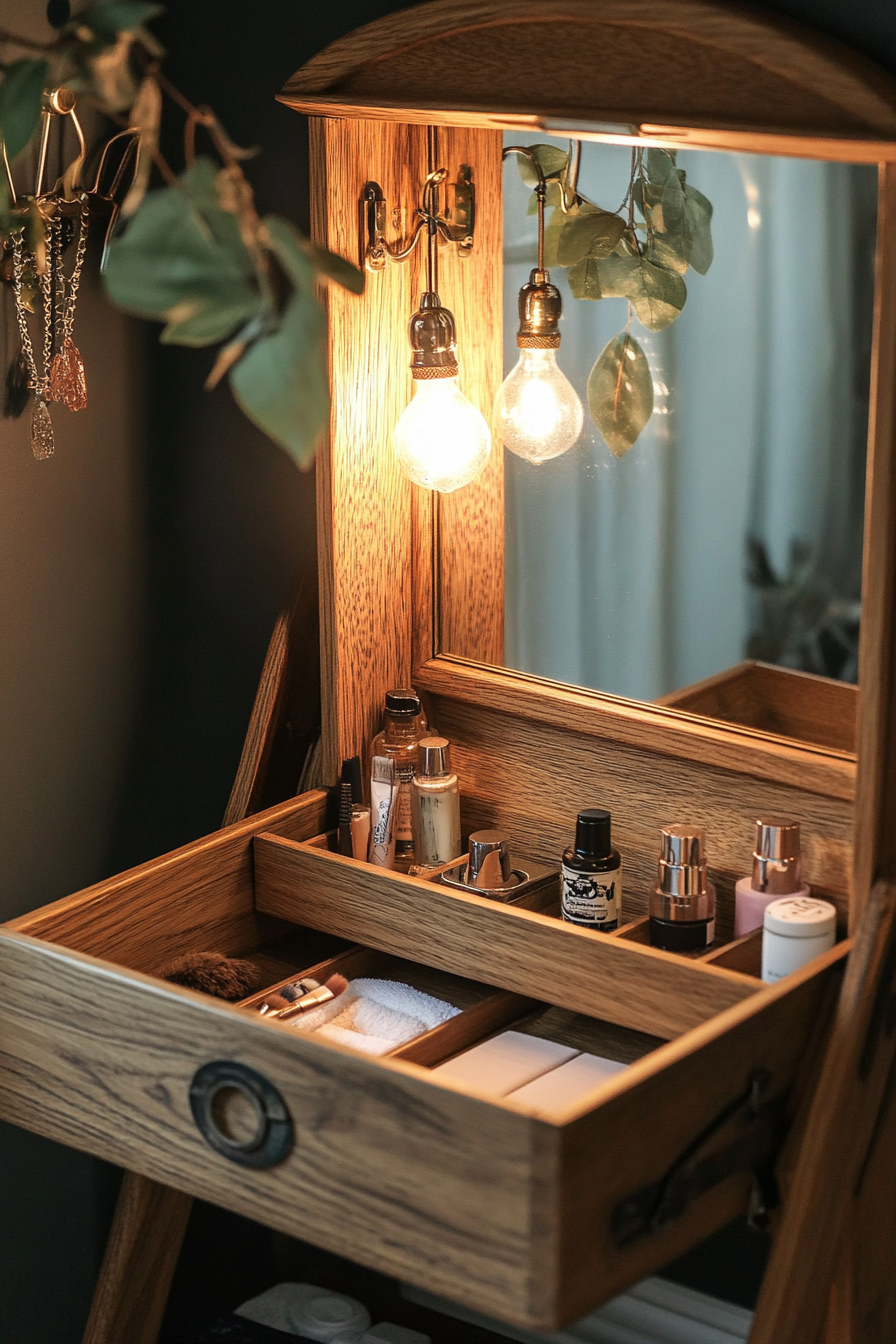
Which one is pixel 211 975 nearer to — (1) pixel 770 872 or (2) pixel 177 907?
(2) pixel 177 907

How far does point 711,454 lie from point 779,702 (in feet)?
0.66

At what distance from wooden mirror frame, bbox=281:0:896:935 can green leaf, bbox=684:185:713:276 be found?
0.10 m

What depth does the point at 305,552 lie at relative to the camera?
1.63 metres

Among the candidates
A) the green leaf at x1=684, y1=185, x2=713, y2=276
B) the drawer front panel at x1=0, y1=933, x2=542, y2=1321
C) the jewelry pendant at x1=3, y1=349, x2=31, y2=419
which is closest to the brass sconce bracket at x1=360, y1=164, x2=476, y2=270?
the green leaf at x1=684, y1=185, x2=713, y2=276

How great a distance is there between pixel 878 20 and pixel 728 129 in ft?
0.43

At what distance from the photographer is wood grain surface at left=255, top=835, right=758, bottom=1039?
117cm

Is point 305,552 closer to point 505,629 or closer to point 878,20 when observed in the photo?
point 505,629

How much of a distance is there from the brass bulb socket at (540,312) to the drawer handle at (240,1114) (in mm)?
636

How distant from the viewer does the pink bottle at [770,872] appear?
121 centimetres

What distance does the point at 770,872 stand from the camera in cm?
122

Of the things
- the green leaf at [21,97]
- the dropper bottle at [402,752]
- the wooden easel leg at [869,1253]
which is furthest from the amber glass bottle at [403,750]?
the green leaf at [21,97]

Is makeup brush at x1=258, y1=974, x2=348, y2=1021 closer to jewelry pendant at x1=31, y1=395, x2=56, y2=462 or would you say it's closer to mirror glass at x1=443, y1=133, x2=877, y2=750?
mirror glass at x1=443, y1=133, x2=877, y2=750

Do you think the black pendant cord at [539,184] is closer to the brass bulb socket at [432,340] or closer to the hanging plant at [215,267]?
the brass bulb socket at [432,340]

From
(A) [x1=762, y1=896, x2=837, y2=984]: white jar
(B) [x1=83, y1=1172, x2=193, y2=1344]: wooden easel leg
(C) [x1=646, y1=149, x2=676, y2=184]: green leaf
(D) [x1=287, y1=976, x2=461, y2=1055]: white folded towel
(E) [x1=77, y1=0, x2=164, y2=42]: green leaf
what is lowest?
(B) [x1=83, y1=1172, x2=193, y2=1344]: wooden easel leg
